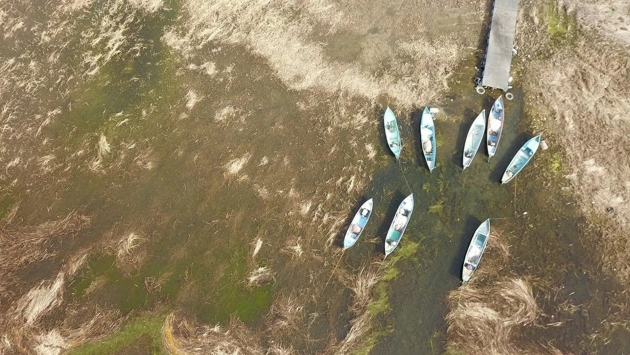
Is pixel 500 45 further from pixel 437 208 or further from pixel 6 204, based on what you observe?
pixel 6 204

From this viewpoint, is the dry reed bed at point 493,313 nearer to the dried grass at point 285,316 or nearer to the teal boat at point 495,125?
the teal boat at point 495,125

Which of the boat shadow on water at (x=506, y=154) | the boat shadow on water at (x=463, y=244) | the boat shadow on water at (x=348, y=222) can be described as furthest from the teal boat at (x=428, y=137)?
the boat shadow on water at (x=348, y=222)

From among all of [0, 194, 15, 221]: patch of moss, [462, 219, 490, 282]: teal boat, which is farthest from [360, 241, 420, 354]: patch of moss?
[0, 194, 15, 221]: patch of moss

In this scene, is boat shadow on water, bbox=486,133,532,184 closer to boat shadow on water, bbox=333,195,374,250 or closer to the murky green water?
the murky green water

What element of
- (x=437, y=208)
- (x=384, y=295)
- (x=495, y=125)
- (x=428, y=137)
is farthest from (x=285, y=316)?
(x=495, y=125)

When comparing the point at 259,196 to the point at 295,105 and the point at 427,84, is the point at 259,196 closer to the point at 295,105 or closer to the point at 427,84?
the point at 295,105

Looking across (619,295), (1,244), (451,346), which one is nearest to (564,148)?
(619,295)
